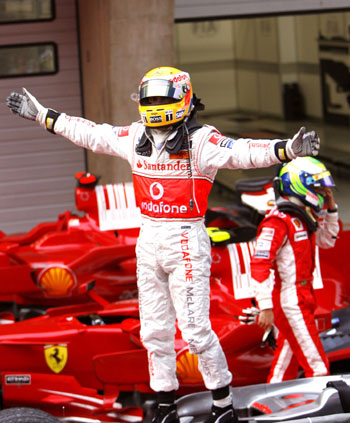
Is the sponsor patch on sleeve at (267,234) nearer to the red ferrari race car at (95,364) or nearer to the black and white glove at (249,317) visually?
the black and white glove at (249,317)

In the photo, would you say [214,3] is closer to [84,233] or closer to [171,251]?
[84,233]

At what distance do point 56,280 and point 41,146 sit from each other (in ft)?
15.7

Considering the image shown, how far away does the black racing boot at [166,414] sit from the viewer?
4.23 metres

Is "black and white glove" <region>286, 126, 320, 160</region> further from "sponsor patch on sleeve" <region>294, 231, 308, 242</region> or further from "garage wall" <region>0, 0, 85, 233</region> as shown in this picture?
"garage wall" <region>0, 0, 85, 233</region>

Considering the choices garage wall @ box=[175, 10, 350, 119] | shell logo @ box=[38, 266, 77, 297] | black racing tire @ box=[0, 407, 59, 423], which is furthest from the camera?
garage wall @ box=[175, 10, 350, 119]

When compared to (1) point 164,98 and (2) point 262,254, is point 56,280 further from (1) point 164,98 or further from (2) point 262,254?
(1) point 164,98

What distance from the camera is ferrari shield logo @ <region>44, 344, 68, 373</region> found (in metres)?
5.01

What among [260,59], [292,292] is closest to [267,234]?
[292,292]

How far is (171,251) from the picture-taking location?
13.5 feet

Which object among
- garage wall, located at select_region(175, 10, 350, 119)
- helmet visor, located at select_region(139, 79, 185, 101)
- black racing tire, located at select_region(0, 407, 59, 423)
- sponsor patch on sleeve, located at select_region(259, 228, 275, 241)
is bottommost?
black racing tire, located at select_region(0, 407, 59, 423)

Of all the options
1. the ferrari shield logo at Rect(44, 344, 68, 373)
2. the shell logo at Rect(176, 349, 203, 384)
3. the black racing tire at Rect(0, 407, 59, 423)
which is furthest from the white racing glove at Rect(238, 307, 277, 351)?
the black racing tire at Rect(0, 407, 59, 423)

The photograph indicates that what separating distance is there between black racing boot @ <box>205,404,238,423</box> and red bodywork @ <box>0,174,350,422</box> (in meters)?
0.76

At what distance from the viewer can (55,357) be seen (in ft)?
16.5

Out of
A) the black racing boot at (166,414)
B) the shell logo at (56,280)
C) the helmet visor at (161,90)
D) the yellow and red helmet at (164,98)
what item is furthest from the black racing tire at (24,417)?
the shell logo at (56,280)
